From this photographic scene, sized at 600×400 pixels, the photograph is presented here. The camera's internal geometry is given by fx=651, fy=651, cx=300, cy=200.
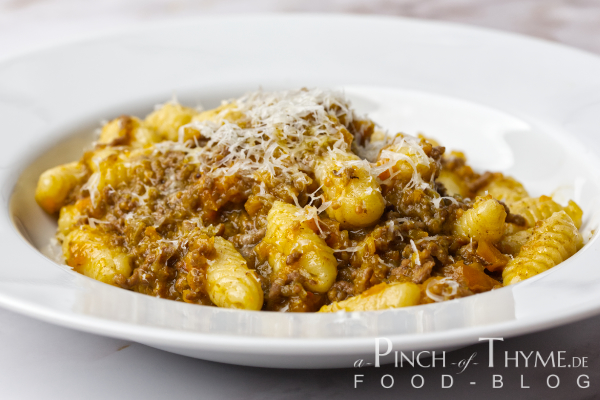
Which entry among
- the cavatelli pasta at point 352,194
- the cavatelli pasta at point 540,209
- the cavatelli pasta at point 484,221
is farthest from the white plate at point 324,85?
the cavatelli pasta at point 352,194

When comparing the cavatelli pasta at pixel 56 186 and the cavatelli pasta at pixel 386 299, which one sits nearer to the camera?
the cavatelli pasta at pixel 386 299

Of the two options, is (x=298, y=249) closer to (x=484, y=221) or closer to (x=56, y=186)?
(x=484, y=221)

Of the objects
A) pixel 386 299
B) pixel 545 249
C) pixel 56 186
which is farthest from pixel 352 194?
pixel 56 186

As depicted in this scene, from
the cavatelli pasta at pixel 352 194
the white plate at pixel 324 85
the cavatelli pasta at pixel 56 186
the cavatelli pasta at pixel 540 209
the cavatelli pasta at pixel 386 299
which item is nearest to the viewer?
the white plate at pixel 324 85

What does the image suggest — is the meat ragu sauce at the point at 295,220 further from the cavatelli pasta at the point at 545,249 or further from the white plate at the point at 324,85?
the white plate at the point at 324,85

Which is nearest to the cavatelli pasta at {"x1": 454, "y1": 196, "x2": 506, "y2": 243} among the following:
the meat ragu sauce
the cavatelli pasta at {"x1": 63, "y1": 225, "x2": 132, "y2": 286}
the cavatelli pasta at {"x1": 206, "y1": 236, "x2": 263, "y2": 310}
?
the meat ragu sauce

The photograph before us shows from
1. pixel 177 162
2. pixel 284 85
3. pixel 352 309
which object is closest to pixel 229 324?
pixel 352 309

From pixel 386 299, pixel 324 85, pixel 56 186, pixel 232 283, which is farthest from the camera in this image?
pixel 324 85
